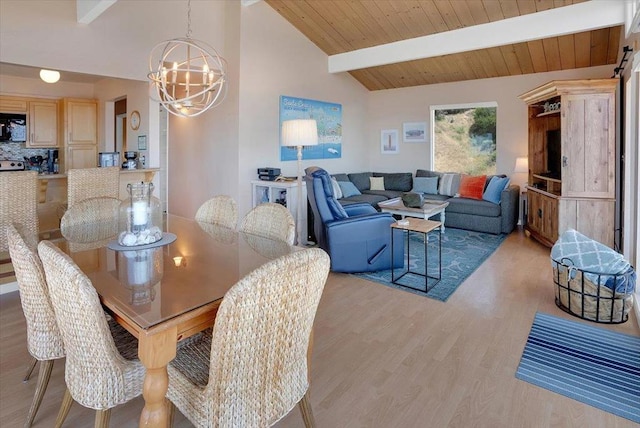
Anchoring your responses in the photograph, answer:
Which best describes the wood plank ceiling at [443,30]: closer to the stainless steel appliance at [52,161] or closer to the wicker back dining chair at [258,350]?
the stainless steel appliance at [52,161]

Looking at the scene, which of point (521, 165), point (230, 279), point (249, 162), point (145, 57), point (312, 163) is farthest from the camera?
point (312, 163)

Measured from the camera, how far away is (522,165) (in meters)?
5.99

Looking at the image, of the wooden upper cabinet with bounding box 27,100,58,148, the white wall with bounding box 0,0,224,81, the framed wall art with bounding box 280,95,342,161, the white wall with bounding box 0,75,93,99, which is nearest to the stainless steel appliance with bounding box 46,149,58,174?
the wooden upper cabinet with bounding box 27,100,58,148

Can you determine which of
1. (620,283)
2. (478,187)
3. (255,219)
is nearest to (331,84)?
(478,187)

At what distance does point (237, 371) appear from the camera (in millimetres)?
1267

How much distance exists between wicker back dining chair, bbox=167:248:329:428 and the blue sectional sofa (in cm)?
444

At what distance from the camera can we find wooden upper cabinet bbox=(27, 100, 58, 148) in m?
6.14

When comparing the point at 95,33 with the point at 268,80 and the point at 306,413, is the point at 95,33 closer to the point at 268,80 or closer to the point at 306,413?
the point at 268,80

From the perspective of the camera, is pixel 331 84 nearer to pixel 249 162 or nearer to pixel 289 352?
pixel 249 162

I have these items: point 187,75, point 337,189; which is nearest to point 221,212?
point 187,75

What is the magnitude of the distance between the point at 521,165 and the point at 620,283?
3576 mm

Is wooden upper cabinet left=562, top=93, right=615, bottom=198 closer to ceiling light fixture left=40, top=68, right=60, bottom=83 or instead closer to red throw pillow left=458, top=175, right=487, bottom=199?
red throw pillow left=458, top=175, right=487, bottom=199

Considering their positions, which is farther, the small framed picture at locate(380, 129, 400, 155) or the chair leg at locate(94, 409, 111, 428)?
the small framed picture at locate(380, 129, 400, 155)

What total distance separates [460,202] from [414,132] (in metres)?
1.99
